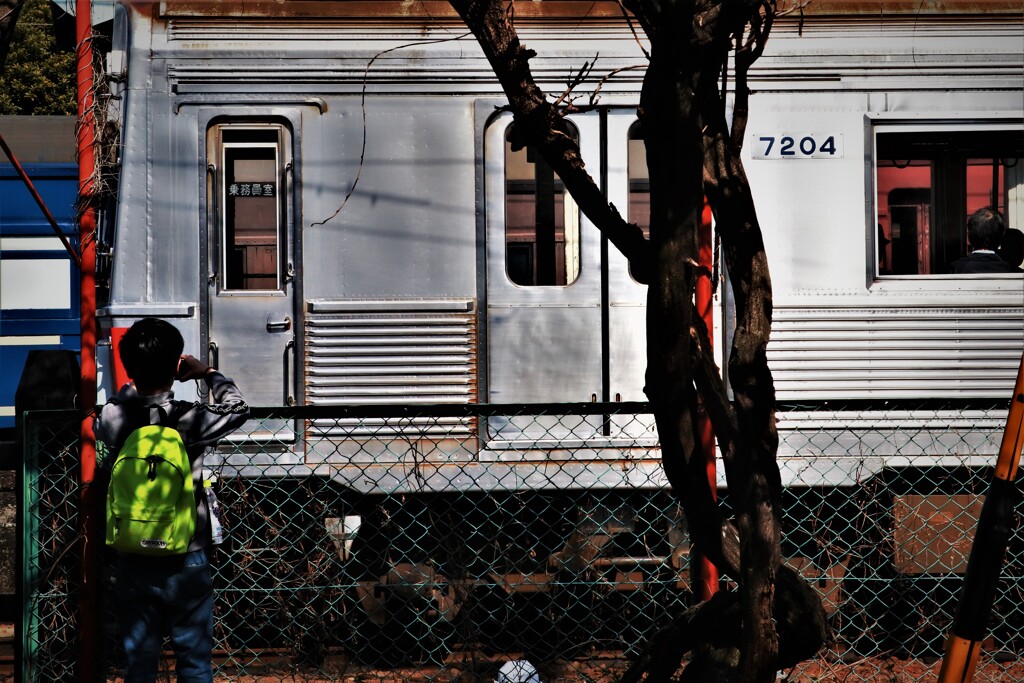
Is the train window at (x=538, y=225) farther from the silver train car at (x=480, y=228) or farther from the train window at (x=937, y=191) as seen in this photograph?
the train window at (x=937, y=191)

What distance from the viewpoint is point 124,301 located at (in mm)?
5938

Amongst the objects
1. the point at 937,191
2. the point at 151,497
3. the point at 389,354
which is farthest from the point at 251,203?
the point at 937,191

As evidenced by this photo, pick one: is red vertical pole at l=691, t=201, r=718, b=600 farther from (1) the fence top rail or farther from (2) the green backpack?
(2) the green backpack

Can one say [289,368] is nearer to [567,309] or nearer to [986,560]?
[567,309]

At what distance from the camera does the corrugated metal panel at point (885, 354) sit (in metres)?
6.00

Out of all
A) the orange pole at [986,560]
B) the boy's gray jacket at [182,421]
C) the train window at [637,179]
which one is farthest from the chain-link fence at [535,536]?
the orange pole at [986,560]

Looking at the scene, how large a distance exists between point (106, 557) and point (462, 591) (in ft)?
5.29

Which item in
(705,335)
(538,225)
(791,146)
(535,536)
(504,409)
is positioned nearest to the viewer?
(705,335)

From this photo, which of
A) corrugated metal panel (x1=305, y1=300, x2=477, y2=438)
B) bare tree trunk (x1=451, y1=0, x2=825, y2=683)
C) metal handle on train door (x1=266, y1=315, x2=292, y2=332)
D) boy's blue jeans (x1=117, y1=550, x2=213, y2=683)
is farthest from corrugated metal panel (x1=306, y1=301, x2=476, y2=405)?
bare tree trunk (x1=451, y1=0, x2=825, y2=683)

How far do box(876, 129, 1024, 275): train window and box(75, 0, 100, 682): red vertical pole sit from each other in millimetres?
4192

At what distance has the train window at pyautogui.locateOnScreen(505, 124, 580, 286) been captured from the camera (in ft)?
20.2

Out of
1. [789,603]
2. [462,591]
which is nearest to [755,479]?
[789,603]

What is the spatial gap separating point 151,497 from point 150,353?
0.50 m

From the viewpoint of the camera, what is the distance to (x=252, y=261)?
20.2ft
